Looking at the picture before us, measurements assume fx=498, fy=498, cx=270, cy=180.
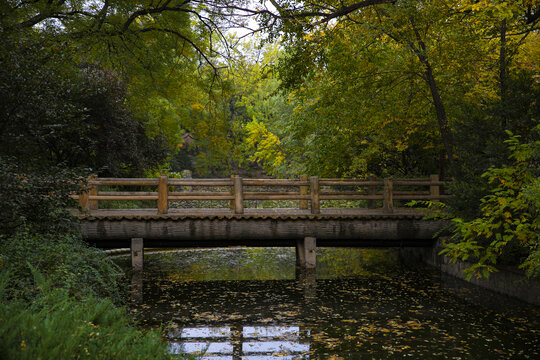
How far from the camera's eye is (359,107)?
47.1ft

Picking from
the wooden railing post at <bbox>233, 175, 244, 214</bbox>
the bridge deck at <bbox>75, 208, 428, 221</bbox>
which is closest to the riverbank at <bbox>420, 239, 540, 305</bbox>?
the bridge deck at <bbox>75, 208, 428, 221</bbox>

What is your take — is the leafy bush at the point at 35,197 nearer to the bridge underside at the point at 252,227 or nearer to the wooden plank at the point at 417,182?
the bridge underside at the point at 252,227

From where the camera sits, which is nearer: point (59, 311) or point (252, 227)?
→ point (59, 311)

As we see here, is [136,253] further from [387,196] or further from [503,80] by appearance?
[503,80]

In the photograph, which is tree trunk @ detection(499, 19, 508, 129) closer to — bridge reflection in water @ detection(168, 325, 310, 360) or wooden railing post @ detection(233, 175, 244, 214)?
bridge reflection in water @ detection(168, 325, 310, 360)

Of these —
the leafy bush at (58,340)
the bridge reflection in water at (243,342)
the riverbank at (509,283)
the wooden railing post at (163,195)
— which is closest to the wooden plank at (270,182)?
the wooden railing post at (163,195)

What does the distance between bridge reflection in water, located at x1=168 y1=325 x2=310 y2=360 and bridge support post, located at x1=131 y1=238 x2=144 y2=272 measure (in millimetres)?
5820

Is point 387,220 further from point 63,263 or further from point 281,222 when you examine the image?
point 63,263

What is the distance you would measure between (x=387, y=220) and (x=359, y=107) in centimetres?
344

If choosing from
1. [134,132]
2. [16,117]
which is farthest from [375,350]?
[134,132]

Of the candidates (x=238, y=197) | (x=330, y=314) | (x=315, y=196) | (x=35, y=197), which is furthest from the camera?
(x=315, y=196)

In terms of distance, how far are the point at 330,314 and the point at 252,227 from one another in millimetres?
4958

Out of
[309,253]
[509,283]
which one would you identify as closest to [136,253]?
[309,253]

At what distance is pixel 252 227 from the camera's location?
14.3m
